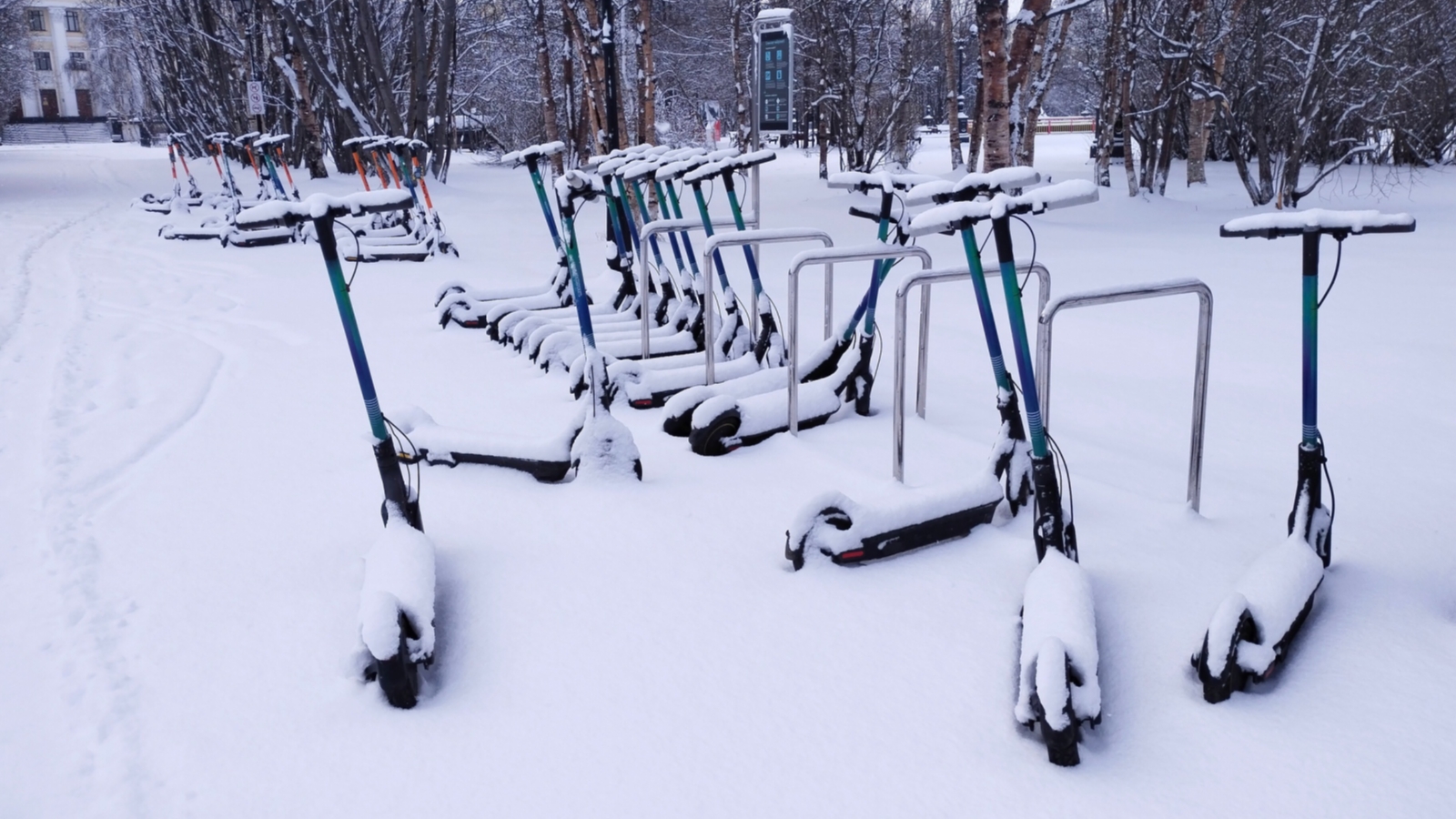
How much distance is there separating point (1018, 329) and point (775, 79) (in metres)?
9.13

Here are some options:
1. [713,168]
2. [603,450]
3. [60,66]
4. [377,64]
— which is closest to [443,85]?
[377,64]

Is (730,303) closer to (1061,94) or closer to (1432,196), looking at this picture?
(1432,196)

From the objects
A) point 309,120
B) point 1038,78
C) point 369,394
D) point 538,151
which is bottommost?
point 369,394

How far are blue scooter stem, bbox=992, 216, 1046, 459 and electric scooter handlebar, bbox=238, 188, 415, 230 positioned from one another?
60.0 inches

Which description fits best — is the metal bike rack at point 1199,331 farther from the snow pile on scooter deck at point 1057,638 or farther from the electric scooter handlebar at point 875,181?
the electric scooter handlebar at point 875,181

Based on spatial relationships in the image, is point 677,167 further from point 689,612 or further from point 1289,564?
point 1289,564

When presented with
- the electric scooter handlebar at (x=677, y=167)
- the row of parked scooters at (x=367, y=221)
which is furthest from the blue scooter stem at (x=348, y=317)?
the row of parked scooters at (x=367, y=221)

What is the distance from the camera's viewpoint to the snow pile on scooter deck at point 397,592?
237cm

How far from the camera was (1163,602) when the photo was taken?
2684 millimetres

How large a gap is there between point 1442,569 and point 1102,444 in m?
1.32

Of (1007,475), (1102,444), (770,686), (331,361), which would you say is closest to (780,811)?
(770,686)

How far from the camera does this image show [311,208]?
2.68 meters

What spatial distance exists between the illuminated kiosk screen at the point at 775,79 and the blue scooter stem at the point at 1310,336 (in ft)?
29.5

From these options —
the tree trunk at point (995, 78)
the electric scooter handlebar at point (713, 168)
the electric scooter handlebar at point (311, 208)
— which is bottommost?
the electric scooter handlebar at point (311, 208)
